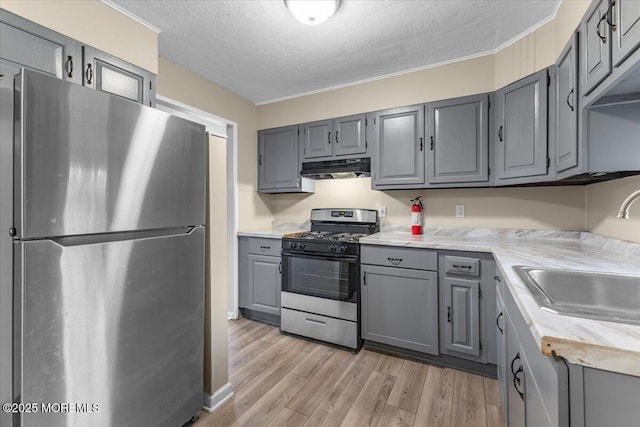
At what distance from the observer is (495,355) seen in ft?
6.44

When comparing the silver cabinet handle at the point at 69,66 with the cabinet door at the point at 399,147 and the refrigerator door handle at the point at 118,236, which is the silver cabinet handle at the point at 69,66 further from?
the cabinet door at the point at 399,147

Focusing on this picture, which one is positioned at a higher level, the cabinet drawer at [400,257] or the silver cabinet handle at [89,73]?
the silver cabinet handle at [89,73]

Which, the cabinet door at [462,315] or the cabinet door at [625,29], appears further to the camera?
the cabinet door at [462,315]

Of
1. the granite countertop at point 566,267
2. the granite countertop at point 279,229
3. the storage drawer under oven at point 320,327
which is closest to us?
the granite countertop at point 566,267

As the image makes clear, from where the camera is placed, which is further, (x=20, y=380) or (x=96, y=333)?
(x=96, y=333)

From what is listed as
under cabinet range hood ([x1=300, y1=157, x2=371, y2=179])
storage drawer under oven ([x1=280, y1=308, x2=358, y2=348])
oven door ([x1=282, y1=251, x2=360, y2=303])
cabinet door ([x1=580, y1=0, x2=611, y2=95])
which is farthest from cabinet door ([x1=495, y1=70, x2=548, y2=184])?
storage drawer under oven ([x1=280, y1=308, x2=358, y2=348])

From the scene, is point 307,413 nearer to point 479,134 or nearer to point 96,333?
point 96,333

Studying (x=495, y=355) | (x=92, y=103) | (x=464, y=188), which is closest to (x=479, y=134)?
(x=464, y=188)

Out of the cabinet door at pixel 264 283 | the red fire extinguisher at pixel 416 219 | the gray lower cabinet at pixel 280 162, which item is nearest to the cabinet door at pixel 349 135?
the gray lower cabinet at pixel 280 162

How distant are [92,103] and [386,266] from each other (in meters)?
2.04

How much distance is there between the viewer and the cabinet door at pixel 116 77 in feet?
5.62

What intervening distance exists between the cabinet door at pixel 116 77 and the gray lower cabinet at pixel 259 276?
1.58 meters

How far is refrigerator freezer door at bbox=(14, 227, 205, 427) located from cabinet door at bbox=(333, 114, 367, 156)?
1755 mm

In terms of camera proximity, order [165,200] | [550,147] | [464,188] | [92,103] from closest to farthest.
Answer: [92,103] < [165,200] < [550,147] < [464,188]
